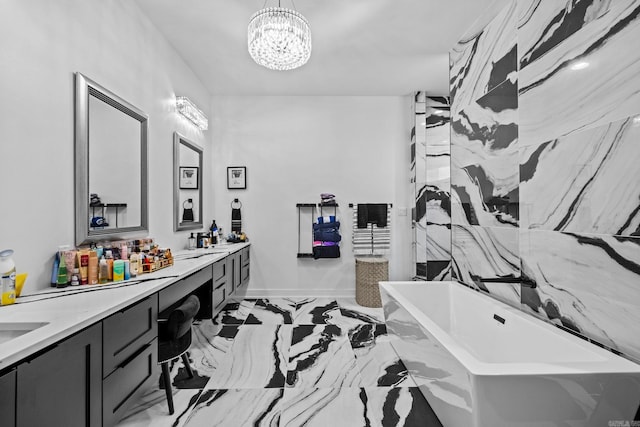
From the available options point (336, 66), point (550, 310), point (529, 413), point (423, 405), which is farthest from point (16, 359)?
point (336, 66)

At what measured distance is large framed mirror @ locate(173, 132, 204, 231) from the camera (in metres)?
3.00

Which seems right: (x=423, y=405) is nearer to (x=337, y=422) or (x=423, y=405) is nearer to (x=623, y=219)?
(x=337, y=422)

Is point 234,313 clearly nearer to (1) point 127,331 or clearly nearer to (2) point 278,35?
(1) point 127,331

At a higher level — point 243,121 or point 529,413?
point 243,121

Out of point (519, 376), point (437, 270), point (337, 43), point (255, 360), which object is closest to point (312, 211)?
point (437, 270)

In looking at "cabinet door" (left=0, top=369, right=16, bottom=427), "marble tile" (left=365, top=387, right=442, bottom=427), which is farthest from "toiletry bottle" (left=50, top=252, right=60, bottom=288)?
"marble tile" (left=365, top=387, right=442, bottom=427)

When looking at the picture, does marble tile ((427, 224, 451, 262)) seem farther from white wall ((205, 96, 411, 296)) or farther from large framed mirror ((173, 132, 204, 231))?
large framed mirror ((173, 132, 204, 231))

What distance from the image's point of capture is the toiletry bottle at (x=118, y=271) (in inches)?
67.9

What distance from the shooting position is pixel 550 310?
165 cm

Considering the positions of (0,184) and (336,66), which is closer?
(0,184)

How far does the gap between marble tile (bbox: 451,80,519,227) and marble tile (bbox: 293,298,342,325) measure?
70.6 inches

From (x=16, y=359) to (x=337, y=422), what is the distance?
59.3 inches

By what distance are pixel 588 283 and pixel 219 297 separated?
266 centimetres

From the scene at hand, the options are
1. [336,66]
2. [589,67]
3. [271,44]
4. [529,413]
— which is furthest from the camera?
[336,66]
